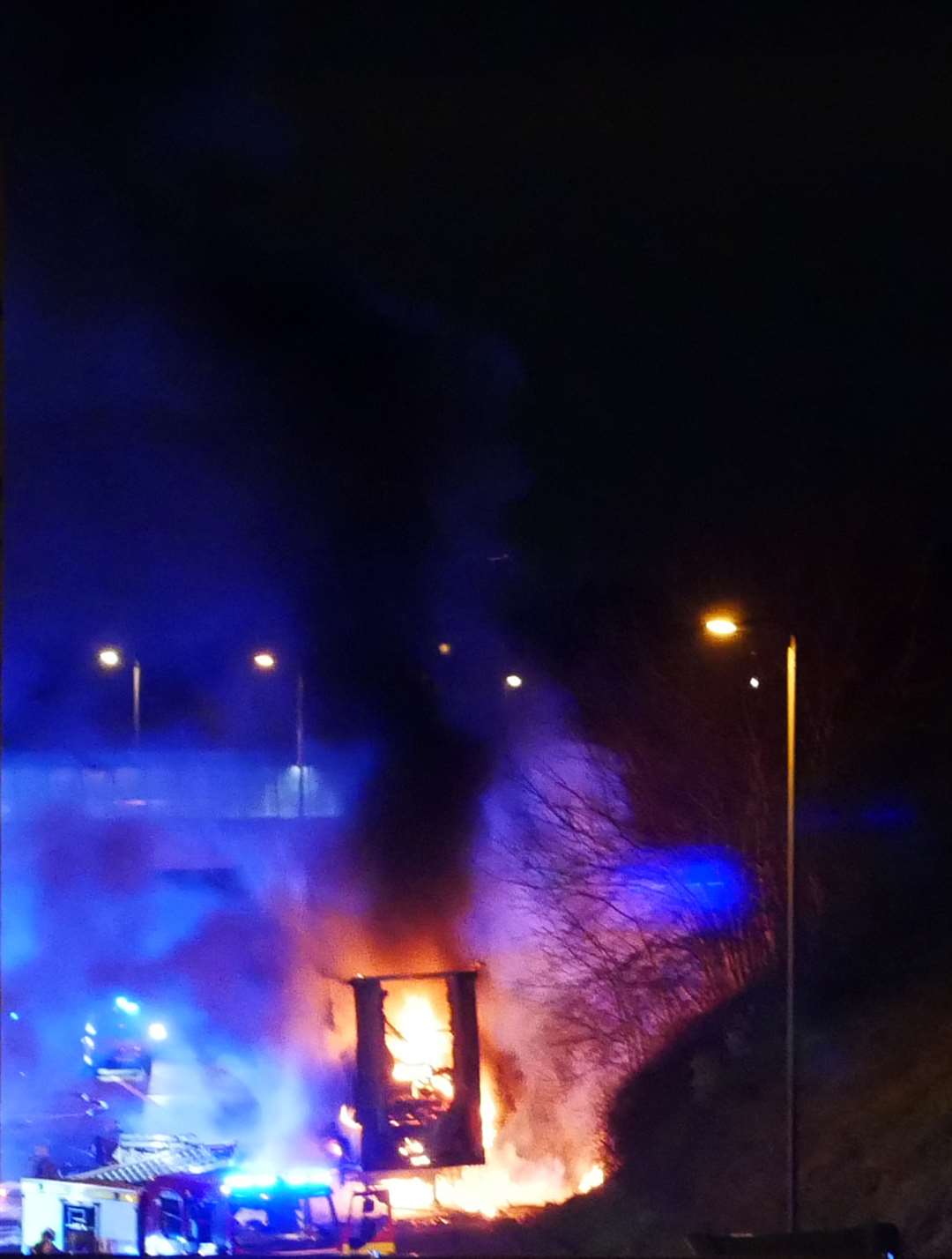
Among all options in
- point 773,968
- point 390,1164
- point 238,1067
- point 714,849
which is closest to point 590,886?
point 714,849

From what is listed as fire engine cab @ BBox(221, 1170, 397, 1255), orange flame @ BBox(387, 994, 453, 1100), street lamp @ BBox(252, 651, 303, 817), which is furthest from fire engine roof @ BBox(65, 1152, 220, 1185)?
street lamp @ BBox(252, 651, 303, 817)

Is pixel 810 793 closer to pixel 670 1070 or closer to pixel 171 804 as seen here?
pixel 670 1070

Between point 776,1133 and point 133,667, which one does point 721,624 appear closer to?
point 776,1133

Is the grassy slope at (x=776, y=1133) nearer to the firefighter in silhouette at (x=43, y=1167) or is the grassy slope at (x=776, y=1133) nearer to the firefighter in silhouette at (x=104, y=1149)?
the firefighter in silhouette at (x=43, y=1167)

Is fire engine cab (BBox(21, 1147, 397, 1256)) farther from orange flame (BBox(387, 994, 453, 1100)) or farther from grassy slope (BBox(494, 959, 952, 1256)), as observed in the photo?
orange flame (BBox(387, 994, 453, 1100))

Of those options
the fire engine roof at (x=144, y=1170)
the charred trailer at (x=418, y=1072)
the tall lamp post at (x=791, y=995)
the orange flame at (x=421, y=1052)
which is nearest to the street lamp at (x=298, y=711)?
the charred trailer at (x=418, y=1072)

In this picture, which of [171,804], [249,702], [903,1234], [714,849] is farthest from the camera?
[249,702]

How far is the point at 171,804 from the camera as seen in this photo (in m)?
31.2

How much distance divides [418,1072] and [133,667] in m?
19.9

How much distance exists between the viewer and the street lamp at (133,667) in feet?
112

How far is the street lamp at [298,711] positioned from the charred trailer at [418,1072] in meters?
12.7

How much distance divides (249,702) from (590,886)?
53.8ft

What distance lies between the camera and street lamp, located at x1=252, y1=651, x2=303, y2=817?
3162 centimetres

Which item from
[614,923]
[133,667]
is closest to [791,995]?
[614,923]
